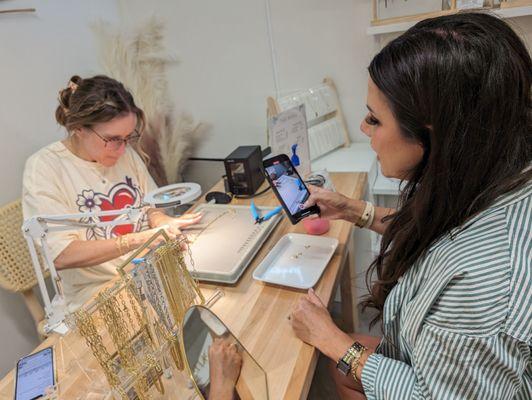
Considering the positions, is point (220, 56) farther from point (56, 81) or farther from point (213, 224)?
point (213, 224)

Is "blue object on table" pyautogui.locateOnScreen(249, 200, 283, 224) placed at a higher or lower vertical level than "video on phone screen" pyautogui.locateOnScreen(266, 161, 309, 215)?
lower

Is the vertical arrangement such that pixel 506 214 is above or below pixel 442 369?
above

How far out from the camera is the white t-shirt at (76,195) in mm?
1274

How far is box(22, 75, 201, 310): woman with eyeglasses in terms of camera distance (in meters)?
1.27

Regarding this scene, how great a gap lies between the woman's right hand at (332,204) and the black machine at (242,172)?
0.42 m

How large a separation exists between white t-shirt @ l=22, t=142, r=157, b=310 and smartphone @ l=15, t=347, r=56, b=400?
0.35m

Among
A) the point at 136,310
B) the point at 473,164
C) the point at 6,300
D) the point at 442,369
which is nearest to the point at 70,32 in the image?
the point at 6,300

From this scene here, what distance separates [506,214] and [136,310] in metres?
0.71

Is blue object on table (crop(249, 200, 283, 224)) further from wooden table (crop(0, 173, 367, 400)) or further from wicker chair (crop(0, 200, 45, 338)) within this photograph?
wicker chair (crop(0, 200, 45, 338))

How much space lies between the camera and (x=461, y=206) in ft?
2.39

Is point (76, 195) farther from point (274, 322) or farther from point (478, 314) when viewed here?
point (478, 314)

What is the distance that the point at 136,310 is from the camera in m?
0.79

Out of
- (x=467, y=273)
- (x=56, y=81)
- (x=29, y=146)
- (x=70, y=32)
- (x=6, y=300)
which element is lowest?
(x=6, y=300)

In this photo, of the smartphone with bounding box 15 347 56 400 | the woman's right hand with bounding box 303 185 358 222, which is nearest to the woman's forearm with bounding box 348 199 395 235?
the woman's right hand with bounding box 303 185 358 222
